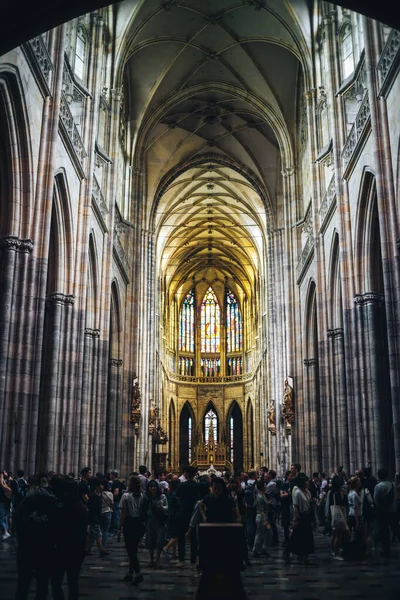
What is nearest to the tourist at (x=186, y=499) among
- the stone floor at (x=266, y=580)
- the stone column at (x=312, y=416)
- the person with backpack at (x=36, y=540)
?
the stone floor at (x=266, y=580)

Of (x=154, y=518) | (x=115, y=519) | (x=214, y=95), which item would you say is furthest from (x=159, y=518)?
(x=214, y=95)

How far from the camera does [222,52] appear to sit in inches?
1195

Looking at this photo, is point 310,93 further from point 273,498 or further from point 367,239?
point 273,498

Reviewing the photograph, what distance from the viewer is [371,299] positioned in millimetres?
17750

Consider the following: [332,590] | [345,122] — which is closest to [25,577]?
[332,590]

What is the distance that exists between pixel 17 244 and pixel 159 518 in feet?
21.9

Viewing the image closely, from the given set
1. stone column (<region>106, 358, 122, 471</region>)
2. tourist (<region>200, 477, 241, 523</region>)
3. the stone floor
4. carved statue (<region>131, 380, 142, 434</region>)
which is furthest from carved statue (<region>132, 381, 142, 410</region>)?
tourist (<region>200, 477, 241, 523</region>)

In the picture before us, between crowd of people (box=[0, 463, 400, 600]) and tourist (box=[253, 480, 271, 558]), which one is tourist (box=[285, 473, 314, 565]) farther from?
tourist (box=[253, 480, 271, 558])

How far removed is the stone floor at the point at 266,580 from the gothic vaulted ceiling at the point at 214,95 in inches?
829

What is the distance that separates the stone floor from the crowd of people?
363 mm

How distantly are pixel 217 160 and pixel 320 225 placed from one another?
53.4 ft

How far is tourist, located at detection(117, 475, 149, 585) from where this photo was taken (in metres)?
9.25

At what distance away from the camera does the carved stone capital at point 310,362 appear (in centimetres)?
2761

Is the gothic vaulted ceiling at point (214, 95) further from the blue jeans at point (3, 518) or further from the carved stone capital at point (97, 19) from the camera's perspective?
the blue jeans at point (3, 518)
